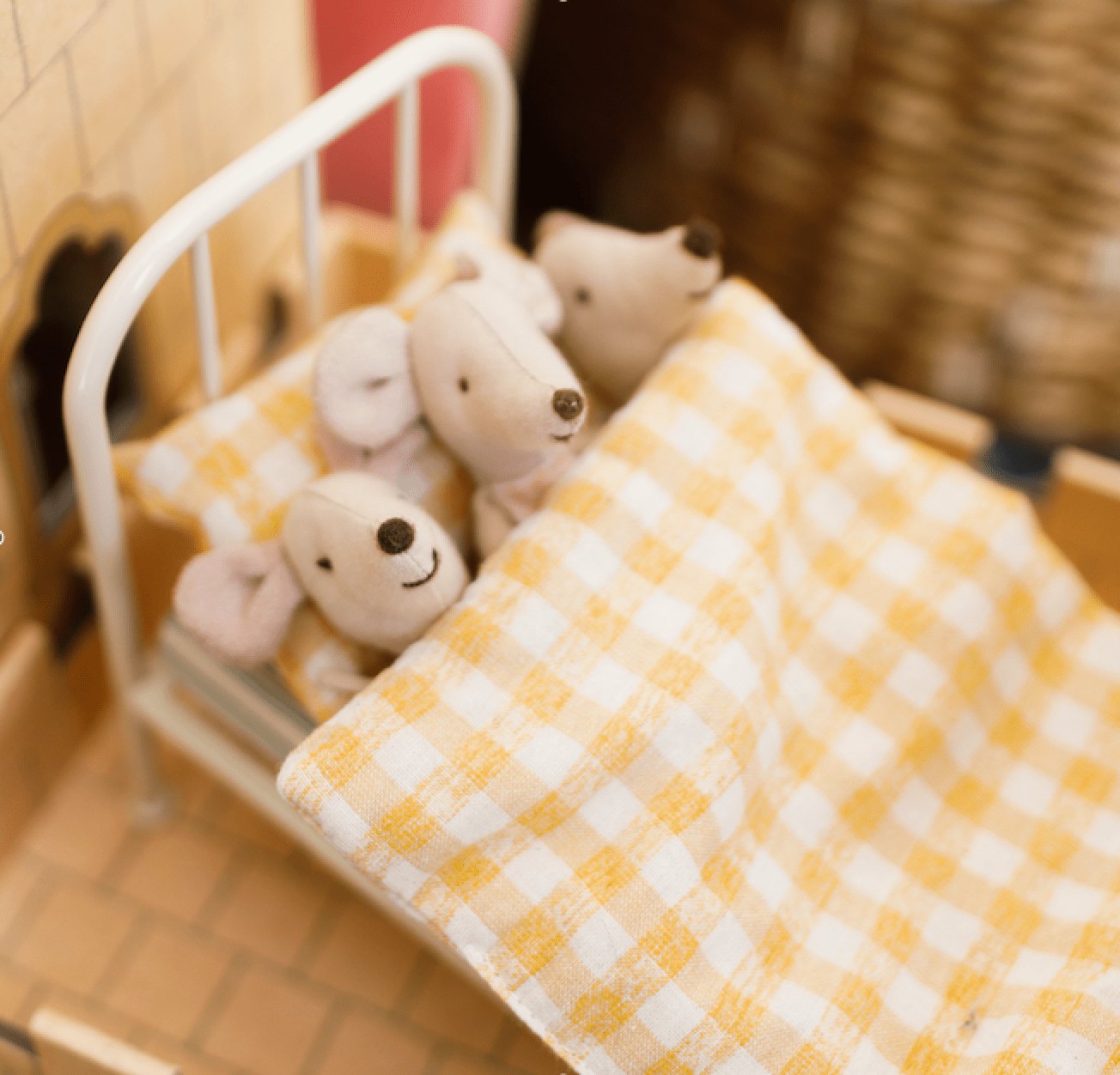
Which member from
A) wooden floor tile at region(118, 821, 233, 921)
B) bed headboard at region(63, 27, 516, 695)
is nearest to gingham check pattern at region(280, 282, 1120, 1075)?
bed headboard at region(63, 27, 516, 695)

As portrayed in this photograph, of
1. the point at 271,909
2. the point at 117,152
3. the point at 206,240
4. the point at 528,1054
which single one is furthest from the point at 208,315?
the point at 528,1054

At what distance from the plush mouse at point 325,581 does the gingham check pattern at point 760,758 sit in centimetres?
3

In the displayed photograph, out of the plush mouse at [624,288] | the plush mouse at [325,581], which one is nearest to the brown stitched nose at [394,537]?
the plush mouse at [325,581]

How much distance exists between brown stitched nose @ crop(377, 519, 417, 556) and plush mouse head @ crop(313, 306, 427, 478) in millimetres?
135

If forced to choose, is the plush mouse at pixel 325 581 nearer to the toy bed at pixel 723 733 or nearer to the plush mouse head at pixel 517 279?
the toy bed at pixel 723 733

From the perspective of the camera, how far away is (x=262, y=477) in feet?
3.03

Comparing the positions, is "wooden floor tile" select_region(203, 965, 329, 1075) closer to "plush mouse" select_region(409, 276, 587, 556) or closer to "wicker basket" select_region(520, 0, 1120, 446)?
"plush mouse" select_region(409, 276, 587, 556)

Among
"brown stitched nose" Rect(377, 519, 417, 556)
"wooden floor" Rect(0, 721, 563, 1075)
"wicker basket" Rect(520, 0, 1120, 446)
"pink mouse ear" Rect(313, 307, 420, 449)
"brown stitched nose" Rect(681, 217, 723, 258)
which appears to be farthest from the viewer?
"wicker basket" Rect(520, 0, 1120, 446)

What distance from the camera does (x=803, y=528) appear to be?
1.03 m

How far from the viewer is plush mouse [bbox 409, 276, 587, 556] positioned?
0.85 meters

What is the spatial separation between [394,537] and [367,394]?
0.17 meters

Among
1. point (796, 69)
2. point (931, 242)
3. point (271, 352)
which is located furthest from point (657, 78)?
point (271, 352)

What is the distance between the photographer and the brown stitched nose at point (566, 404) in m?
0.83

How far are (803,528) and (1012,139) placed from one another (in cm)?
66
